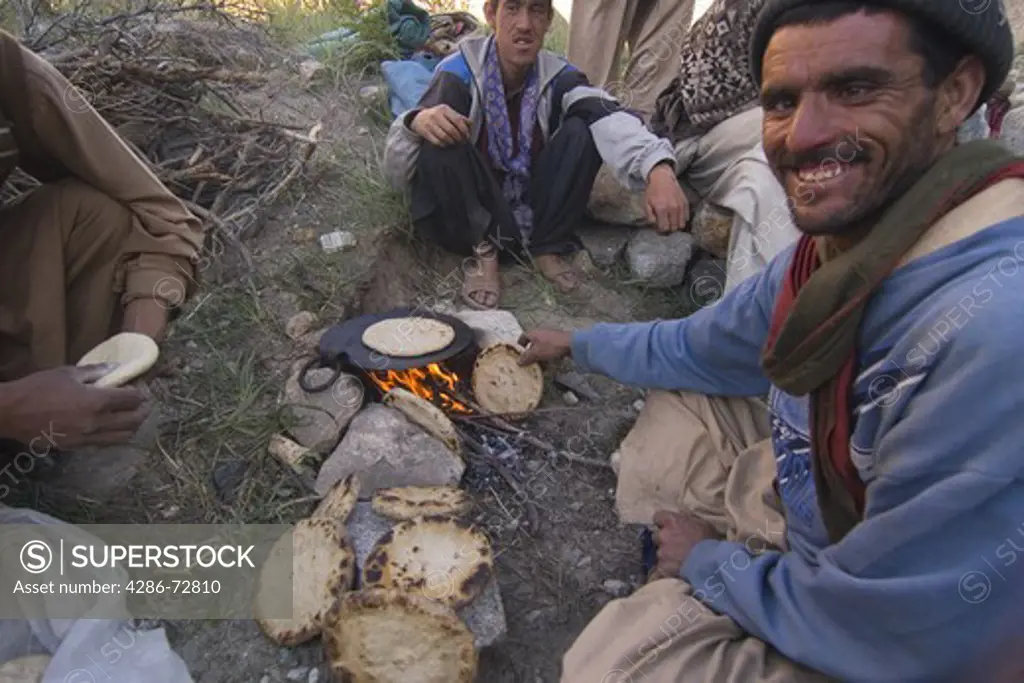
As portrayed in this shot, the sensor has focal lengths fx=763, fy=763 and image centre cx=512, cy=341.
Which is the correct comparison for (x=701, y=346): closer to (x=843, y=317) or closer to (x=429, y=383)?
(x=843, y=317)

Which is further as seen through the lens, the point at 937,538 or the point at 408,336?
the point at 408,336

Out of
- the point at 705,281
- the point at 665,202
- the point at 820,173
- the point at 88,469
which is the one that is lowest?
the point at 88,469

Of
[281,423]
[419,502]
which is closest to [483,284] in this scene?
[281,423]

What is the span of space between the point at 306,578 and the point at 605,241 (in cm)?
249

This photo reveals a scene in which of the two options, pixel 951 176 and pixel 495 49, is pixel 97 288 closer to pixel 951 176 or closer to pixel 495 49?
pixel 495 49

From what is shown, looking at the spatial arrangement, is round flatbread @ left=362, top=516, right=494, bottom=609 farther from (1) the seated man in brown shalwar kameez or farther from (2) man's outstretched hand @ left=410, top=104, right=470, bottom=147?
(2) man's outstretched hand @ left=410, top=104, right=470, bottom=147

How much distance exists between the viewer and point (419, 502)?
2.31 m

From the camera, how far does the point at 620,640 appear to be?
1638 millimetres

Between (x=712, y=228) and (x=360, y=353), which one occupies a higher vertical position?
(x=712, y=228)

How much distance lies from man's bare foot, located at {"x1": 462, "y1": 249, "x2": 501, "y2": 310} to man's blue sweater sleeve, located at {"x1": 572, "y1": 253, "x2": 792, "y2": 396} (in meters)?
1.22

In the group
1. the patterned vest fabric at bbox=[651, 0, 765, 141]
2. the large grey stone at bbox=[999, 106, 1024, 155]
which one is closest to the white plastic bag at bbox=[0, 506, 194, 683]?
the patterned vest fabric at bbox=[651, 0, 765, 141]

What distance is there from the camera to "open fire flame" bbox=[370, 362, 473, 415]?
272cm

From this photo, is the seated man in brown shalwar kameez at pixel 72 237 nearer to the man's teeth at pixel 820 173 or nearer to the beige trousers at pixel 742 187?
the man's teeth at pixel 820 173

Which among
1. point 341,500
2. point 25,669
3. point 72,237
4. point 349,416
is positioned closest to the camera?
point 25,669
